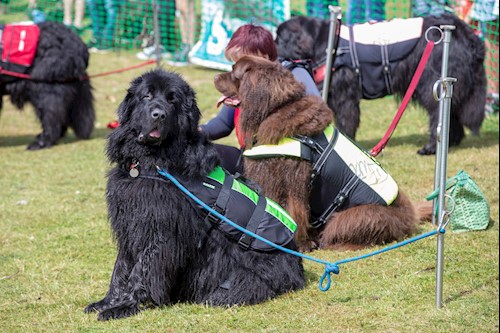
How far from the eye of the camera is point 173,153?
153 inches

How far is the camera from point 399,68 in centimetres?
789

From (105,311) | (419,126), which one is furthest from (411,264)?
(419,126)

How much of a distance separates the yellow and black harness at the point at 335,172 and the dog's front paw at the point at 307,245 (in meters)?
0.14

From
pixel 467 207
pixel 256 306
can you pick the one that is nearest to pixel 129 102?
pixel 256 306

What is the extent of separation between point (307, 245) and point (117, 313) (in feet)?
5.60

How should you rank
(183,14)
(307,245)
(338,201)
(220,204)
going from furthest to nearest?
(183,14) → (307,245) → (338,201) → (220,204)

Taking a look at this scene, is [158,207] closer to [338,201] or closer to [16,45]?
[338,201]

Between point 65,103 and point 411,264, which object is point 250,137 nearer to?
point 411,264

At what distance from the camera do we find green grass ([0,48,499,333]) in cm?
378

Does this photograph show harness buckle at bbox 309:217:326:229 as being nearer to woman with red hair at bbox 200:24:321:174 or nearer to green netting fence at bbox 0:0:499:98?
woman with red hair at bbox 200:24:321:174

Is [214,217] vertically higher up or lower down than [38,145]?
higher up

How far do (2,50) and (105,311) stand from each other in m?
6.04

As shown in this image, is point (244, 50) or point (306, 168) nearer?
point (306, 168)

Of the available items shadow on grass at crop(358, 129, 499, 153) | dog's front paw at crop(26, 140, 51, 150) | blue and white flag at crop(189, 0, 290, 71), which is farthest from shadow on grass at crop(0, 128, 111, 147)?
shadow on grass at crop(358, 129, 499, 153)
